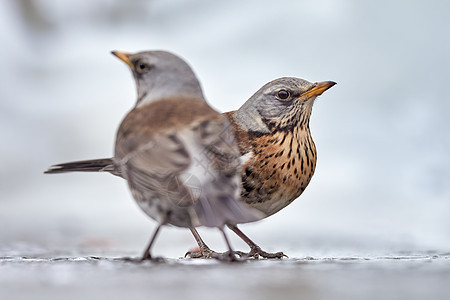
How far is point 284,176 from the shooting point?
348 cm

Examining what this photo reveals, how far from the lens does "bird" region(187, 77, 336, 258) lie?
3438 millimetres

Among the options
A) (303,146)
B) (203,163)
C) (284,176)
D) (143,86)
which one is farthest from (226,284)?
(303,146)

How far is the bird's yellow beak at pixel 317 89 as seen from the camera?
3.54m

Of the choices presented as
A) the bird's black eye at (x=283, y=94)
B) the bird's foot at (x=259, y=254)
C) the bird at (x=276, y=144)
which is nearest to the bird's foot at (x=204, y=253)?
the bird at (x=276, y=144)

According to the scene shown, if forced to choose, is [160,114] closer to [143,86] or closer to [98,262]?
[143,86]

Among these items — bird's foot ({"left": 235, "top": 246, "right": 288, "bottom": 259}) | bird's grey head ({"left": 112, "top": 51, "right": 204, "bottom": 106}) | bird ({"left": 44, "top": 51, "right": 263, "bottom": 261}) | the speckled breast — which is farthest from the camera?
bird's foot ({"left": 235, "top": 246, "right": 288, "bottom": 259})

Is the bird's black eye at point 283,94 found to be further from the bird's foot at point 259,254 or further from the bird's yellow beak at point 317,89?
the bird's foot at point 259,254

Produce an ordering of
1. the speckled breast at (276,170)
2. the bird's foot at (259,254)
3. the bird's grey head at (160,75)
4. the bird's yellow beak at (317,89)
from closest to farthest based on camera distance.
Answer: the bird's grey head at (160,75) < the speckled breast at (276,170) < the bird's yellow beak at (317,89) < the bird's foot at (259,254)

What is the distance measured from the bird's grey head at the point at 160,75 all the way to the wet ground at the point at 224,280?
0.70 m

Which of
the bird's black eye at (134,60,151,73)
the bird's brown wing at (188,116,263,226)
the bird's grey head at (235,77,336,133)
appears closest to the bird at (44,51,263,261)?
the bird's brown wing at (188,116,263,226)

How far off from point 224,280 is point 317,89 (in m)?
1.50

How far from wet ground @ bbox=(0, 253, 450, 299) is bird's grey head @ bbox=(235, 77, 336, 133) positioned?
0.93 m

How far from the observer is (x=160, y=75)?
286cm

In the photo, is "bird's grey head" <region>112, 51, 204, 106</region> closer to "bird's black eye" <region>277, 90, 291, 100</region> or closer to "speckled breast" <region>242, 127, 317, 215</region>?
"speckled breast" <region>242, 127, 317, 215</region>
